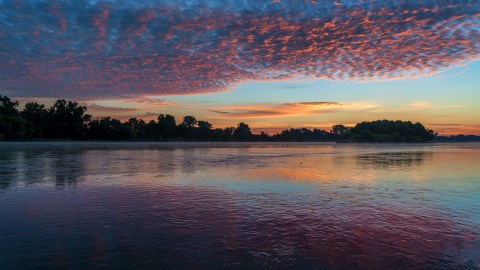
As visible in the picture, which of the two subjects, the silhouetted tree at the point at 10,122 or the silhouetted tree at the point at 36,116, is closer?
the silhouetted tree at the point at 10,122

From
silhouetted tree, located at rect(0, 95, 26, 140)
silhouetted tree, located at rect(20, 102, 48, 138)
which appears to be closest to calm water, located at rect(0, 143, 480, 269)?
silhouetted tree, located at rect(0, 95, 26, 140)

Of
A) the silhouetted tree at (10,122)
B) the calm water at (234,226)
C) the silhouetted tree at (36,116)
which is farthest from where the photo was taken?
the silhouetted tree at (36,116)

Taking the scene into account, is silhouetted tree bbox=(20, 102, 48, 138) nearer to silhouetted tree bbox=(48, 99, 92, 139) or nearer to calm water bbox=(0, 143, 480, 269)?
silhouetted tree bbox=(48, 99, 92, 139)

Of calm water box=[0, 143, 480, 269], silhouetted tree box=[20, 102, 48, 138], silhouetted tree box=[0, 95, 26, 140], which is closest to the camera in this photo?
calm water box=[0, 143, 480, 269]

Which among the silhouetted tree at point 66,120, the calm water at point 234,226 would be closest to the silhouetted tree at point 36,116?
the silhouetted tree at point 66,120

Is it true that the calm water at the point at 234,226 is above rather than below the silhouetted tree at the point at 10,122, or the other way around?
below

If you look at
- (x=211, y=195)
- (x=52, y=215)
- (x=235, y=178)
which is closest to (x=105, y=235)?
(x=52, y=215)

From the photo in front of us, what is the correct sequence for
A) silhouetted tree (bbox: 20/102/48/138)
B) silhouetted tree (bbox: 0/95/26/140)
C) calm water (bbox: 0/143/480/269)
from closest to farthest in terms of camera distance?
calm water (bbox: 0/143/480/269), silhouetted tree (bbox: 0/95/26/140), silhouetted tree (bbox: 20/102/48/138)

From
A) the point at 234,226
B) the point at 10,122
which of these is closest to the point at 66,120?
the point at 10,122

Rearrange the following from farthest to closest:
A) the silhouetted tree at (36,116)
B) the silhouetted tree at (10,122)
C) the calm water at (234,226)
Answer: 1. the silhouetted tree at (36,116)
2. the silhouetted tree at (10,122)
3. the calm water at (234,226)

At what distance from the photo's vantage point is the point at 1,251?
9.02 meters

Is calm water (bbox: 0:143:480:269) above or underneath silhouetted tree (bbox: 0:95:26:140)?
underneath

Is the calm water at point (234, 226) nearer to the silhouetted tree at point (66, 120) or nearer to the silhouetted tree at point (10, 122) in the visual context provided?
the silhouetted tree at point (10, 122)

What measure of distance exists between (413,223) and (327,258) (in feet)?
18.0
